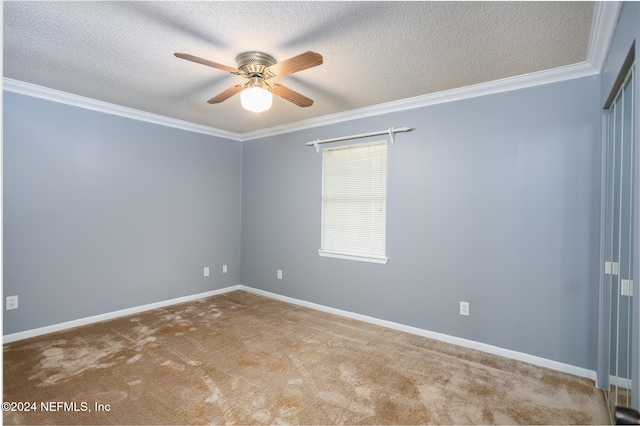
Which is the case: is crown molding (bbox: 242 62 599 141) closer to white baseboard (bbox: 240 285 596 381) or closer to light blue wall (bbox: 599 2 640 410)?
light blue wall (bbox: 599 2 640 410)

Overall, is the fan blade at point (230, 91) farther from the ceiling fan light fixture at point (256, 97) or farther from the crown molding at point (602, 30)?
the crown molding at point (602, 30)

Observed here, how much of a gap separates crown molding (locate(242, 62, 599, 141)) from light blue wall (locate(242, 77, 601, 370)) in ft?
0.22

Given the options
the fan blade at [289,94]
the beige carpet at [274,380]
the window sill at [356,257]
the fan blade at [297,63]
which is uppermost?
the fan blade at [297,63]

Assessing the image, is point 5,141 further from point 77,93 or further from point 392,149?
point 392,149

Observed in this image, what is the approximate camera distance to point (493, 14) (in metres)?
2.21

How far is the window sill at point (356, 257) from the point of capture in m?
3.95

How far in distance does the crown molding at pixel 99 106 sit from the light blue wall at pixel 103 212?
60 millimetres

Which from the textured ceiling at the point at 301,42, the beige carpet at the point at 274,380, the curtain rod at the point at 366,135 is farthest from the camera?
the curtain rod at the point at 366,135

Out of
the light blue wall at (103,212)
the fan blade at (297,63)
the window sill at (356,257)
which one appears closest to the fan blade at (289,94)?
the fan blade at (297,63)

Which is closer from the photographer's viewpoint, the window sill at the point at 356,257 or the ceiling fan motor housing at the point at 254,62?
the ceiling fan motor housing at the point at 254,62

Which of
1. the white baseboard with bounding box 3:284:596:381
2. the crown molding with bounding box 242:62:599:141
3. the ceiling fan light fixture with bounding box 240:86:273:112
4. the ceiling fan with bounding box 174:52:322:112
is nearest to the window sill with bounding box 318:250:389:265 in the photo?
the white baseboard with bounding box 3:284:596:381

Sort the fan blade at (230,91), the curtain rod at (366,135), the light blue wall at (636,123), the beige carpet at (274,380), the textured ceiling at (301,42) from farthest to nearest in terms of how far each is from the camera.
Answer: the curtain rod at (366,135), the fan blade at (230,91), the beige carpet at (274,380), the textured ceiling at (301,42), the light blue wall at (636,123)

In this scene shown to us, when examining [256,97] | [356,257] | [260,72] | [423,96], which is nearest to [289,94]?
[260,72]

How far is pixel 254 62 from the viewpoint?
8.85 feet
